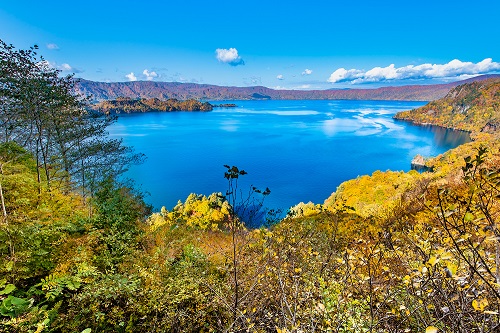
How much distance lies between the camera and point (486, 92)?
11819 centimetres

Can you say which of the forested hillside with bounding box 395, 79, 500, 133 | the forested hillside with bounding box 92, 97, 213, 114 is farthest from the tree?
the forested hillside with bounding box 92, 97, 213, 114

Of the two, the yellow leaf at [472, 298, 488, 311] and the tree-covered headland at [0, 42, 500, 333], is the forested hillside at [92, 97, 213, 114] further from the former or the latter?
the yellow leaf at [472, 298, 488, 311]

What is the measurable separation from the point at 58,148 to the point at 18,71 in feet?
14.2

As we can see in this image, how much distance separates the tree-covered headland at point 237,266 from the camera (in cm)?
190

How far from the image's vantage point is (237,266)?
15.5ft

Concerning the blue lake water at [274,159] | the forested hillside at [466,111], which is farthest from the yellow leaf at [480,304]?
the forested hillside at [466,111]

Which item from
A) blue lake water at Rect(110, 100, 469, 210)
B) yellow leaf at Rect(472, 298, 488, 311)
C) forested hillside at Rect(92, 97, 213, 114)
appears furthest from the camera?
forested hillside at Rect(92, 97, 213, 114)

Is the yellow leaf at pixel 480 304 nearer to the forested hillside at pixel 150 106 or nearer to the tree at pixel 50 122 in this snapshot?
the tree at pixel 50 122

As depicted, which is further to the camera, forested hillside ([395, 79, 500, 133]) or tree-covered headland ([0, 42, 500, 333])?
forested hillside ([395, 79, 500, 133])

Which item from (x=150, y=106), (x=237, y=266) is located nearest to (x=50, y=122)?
(x=237, y=266)

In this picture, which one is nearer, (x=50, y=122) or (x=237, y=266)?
(x=237, y=266)

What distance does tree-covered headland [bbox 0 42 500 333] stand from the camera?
1.90 metres

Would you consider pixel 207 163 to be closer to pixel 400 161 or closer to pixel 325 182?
pixel 325 182

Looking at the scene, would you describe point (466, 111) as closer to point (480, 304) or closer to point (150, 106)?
point (480, 304)
